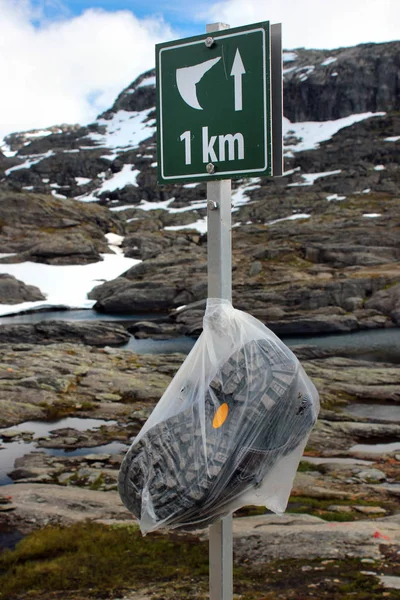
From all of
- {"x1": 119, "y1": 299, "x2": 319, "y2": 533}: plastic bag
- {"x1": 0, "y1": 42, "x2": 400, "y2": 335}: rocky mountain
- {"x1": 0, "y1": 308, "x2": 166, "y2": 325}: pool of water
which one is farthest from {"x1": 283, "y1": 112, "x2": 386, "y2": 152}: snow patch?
{"x1": 119, "y1": 299, "x2": 319, "y2": 533}: plastic bag

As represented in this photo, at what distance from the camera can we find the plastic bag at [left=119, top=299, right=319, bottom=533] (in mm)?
2932

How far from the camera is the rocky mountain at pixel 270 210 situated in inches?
1874

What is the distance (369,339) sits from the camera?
37.8m

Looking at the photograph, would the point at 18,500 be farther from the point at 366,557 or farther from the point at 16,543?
the point at 366,557

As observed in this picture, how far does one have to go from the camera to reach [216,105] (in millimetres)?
3318

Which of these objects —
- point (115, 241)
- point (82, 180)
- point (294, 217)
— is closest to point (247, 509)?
point (115, 241)

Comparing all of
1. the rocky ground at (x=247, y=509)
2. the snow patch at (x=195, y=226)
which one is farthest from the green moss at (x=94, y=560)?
the snow patch at (x=195, y=226)

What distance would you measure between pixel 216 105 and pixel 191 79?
26 cm

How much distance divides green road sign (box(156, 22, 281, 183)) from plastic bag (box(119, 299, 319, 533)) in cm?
85

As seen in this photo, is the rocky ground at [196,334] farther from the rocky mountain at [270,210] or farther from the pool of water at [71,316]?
the pool of water at [71,316]

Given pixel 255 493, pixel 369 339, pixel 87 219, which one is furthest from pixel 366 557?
pixel 87 219

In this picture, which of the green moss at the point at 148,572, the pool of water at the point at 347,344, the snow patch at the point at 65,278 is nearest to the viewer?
the green moss at the point at 148,572

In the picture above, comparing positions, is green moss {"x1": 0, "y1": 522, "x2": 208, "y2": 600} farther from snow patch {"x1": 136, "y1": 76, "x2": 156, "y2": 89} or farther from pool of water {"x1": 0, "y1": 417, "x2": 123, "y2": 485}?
snow patch {"x1": 136, "y1": 76, "x2": 156, "y2": 89}

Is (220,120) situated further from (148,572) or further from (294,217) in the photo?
(294,217)
